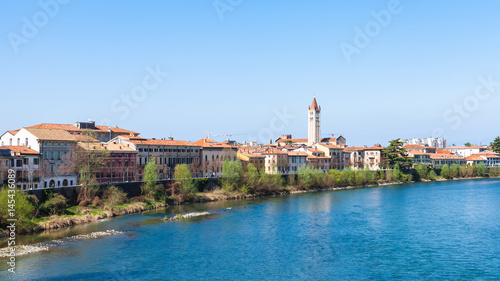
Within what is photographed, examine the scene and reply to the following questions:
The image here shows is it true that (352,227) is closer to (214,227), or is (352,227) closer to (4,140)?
(214,227)

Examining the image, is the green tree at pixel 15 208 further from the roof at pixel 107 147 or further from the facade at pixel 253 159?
the facade at pixel 253 159

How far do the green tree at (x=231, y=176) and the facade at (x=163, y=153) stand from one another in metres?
9.44

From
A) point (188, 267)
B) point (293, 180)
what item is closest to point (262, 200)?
point (293, 180)

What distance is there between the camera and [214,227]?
156ft

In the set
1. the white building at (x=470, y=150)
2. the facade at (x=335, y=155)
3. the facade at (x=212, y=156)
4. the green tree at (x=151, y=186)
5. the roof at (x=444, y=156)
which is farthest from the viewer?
the white building at (x=470, y=150)

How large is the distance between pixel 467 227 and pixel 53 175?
49939 millimetres

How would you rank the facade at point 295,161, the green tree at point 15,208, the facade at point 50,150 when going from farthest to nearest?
the facade at point 295,161 < the facade at point 50,150 < the green tree at point 15,208

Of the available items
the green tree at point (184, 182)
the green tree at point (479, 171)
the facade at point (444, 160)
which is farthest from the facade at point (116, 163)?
the facade at point (444, 160)

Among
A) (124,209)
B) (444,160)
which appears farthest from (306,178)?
(444,160)

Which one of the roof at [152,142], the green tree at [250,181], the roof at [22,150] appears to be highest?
the roof at [152,142]

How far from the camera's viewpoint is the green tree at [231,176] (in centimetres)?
7694

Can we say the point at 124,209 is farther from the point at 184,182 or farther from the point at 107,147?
the point at 107,147

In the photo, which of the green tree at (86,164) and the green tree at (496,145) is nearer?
the green tree at (86,164)

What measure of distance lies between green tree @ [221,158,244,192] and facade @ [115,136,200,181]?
9.44 meters
